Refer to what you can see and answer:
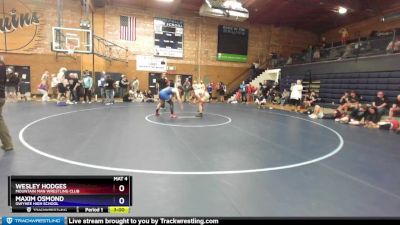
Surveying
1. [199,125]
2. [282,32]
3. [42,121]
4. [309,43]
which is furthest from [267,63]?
[42,121]

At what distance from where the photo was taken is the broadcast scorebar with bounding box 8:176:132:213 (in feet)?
7.77

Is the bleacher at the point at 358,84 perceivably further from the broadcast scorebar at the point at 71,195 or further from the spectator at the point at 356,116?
the broadcast scorebar at the point at 71,195

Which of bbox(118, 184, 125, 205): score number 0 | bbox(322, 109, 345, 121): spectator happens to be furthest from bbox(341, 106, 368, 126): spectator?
bbox(118, 184, 125, 205): score number 0

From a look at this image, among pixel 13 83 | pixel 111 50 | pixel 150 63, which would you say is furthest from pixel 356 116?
pixel 111 50

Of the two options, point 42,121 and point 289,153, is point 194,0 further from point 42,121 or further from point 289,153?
point 289,153

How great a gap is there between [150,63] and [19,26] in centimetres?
933

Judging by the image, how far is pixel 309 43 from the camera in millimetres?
27078

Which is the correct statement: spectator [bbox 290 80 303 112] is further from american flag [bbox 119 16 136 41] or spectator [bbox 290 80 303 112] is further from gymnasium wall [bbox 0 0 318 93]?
american flag [bbox 119 16 136 41]

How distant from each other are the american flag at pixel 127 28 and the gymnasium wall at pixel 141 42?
0.31 metres

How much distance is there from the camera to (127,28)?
21188 millimetres

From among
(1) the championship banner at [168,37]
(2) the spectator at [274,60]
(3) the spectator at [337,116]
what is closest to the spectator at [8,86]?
(1) the championship banner at [168,37]

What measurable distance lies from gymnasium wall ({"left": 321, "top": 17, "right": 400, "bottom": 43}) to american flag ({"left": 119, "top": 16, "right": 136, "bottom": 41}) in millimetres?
18454

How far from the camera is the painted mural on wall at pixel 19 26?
18125 mm

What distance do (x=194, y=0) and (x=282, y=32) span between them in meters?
10.3
